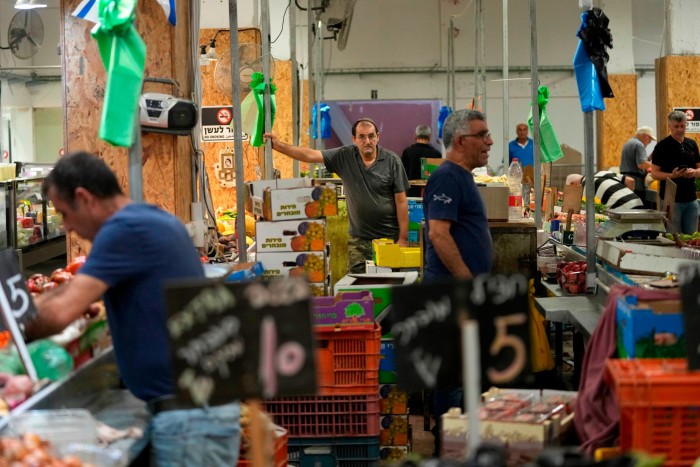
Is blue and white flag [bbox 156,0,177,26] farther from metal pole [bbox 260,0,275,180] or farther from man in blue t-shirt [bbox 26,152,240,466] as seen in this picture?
metal pole [bbox 260,0,275,180]

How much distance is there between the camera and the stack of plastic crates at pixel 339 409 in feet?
17.0

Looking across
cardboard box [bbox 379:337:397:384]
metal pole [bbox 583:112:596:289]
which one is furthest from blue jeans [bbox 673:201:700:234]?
cardboard box [bbox 379:337:397:384]

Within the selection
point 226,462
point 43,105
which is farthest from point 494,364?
point 43,105

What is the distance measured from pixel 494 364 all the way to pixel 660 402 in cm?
62

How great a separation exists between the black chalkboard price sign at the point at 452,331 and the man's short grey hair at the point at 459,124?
2.91 m

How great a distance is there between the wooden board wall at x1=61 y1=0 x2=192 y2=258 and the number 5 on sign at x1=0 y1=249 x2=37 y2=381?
2488 mm

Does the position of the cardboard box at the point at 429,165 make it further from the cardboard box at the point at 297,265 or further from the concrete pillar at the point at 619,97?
the concrete pillar at the point at 619,97

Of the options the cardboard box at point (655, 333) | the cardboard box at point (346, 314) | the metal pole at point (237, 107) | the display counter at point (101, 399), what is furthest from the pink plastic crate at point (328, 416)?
the metal pole at point (237, 107)

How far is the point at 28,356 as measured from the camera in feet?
11.8

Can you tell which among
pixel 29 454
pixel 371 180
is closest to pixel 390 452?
pixel 29 454

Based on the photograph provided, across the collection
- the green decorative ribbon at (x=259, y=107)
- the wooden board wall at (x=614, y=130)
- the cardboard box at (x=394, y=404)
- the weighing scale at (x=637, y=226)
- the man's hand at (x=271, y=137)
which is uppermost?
the wooden board wall at (x=614, y=130)

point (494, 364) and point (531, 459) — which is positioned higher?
point (494, 364)

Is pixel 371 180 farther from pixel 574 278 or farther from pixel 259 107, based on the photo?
pixel 574 278

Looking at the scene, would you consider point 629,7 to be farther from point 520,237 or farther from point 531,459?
point 531,459
